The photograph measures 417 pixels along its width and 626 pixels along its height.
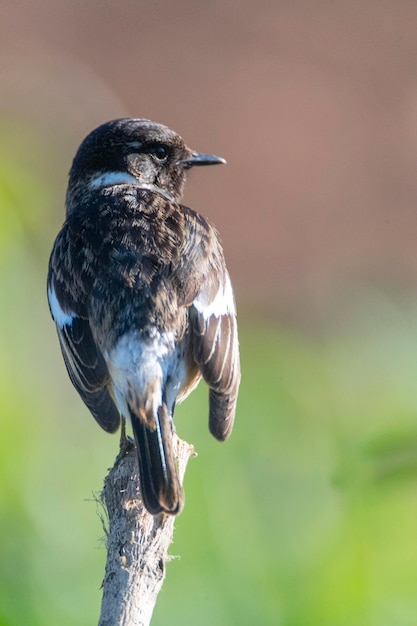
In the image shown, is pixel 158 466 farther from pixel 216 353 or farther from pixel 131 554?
pixel 216 353

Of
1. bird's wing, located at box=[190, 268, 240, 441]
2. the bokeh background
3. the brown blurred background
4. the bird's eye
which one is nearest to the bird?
bird's wing, located at box=[190, 268, 240, 441]

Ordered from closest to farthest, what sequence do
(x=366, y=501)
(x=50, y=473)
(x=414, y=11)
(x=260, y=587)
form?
1. (x=366, y=501)
2. (x=260, y=587)
3. (x=50, y=473)
4. (x=414, y=11)

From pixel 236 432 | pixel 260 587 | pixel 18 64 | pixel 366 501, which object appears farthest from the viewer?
pixel 18 64

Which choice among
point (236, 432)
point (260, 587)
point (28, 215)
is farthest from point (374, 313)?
point (28, 215)

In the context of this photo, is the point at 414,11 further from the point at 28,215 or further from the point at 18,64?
the point at 28,215

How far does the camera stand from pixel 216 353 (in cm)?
401

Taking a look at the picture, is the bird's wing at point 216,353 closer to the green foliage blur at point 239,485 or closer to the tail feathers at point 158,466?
the tail feathers at point 158,466

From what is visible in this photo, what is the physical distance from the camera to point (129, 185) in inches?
185

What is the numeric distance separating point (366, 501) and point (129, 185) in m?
1.80

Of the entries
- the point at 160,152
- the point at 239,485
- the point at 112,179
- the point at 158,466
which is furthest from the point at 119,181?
the point at 158,466

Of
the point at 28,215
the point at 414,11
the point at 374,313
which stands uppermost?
the point at 414,11

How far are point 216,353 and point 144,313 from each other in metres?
0.30

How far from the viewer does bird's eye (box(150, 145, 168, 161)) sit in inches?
193

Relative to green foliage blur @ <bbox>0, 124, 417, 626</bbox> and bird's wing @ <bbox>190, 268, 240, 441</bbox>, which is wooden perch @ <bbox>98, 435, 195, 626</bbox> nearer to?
bird's wing @ <bbox>190, 268, 240, 441</bbox>
